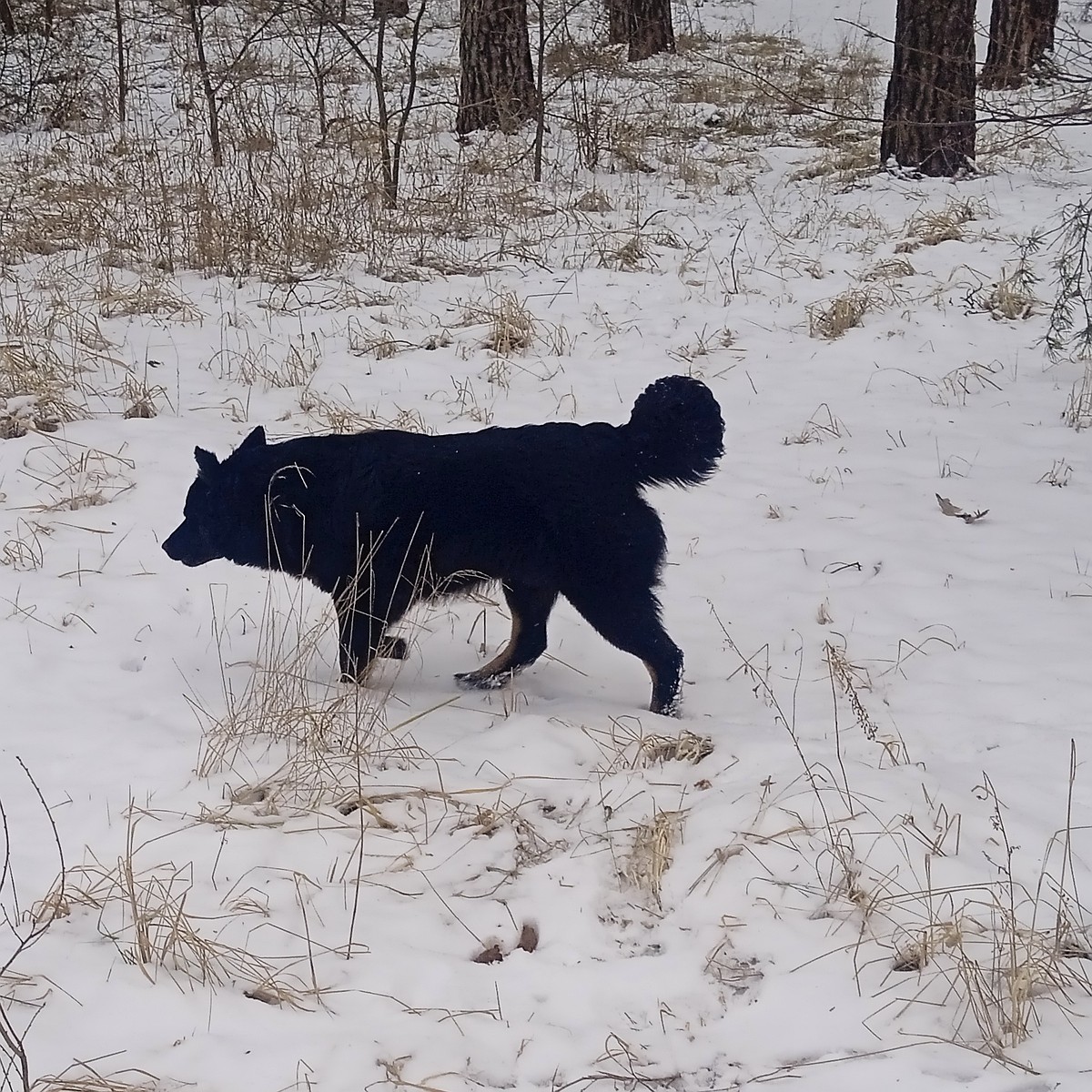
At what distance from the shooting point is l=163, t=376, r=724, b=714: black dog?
3.79 m

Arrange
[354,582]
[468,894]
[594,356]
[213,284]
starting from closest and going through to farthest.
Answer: [468,894] → [354,582] → [594,356] → [213,284]

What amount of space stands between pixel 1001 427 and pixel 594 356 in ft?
8.09

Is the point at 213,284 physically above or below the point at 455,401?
above

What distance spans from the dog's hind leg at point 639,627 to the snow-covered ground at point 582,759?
0.44 ft

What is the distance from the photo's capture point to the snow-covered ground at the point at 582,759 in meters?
2.38

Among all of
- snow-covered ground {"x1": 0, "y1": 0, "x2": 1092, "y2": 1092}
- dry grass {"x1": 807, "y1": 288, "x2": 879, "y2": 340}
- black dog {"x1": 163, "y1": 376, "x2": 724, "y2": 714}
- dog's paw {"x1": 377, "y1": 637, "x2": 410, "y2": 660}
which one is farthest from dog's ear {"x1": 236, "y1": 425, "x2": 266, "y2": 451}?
dry grass {"x1": 807, "y1": 288, "x2": 879, "y2": 340}

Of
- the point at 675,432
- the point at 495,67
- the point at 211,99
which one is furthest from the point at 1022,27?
the point at 675,432

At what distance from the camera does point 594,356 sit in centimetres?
706

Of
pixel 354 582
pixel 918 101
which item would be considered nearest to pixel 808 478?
pixel 354 582

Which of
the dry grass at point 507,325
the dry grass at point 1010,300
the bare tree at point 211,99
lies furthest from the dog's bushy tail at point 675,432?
the bare tree at point 211,99

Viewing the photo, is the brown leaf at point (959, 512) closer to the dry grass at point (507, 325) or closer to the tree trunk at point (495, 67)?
the dry grass at point (507, 325)

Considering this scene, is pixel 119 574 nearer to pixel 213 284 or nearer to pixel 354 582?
pixel 354 582

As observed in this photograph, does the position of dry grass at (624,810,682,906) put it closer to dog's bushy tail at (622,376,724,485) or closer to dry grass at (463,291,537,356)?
dog's bushy tail at (622,376,724,485)

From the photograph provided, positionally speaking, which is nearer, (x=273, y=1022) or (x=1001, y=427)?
(x=273, y=1022)
